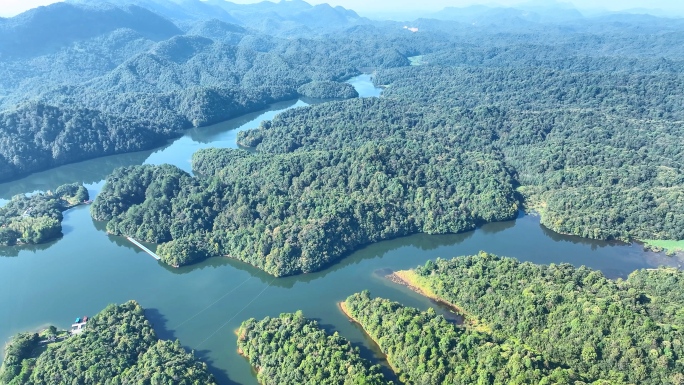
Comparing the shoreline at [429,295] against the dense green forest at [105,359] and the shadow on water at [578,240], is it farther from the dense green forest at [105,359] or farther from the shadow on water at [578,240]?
the dense green forest at [105,359]

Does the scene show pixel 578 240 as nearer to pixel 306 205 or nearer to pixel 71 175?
pixel 306 205

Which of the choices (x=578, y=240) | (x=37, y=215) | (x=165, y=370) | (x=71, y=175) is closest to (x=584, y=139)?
(x=578, y=240)

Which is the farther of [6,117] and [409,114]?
[409,114]

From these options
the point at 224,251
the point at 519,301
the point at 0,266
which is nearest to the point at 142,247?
the point at 224,251

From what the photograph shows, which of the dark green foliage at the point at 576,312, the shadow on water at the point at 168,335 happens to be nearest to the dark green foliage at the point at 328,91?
Answer: the dark green foliage at the point at 576,312

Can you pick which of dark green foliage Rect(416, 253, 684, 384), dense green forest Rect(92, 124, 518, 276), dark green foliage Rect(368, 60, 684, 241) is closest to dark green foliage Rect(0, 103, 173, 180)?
dense green forest Rect(92, 124, 518, 276)

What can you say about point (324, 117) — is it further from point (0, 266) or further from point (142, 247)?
point (0, 266)

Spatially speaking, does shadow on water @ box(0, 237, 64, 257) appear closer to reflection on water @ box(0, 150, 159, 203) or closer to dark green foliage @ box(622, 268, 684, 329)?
reflection on water @ box(0, 150, 159, 203)
